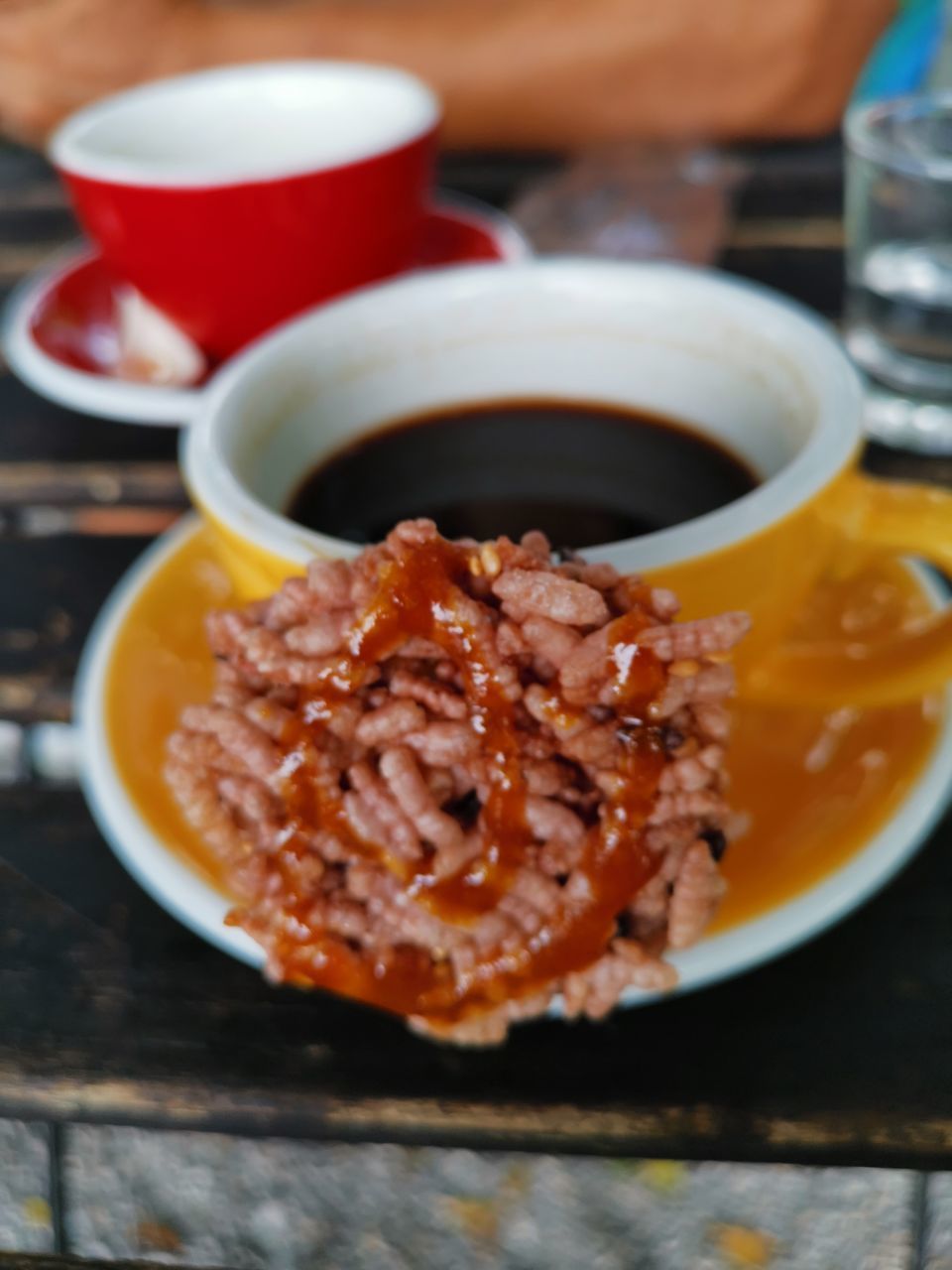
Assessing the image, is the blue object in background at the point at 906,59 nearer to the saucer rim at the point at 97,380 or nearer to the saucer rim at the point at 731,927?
the saucer rim at the point at 97,380

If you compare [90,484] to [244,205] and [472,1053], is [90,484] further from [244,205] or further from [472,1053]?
[472,1053]

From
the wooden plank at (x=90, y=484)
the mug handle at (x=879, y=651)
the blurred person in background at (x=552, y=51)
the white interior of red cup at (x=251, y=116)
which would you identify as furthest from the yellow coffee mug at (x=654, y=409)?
the blurred person in background at (x=552, y=51)

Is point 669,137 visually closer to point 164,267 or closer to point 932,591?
point 164,267

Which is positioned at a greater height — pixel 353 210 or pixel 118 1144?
pixel 353 210

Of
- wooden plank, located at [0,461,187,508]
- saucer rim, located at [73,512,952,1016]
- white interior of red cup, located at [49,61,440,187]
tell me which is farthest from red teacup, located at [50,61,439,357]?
saucer rim, located at [73,512,952,1016]

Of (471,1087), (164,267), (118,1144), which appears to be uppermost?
(164,267)

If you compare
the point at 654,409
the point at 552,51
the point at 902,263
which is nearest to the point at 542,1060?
the point at 654,409

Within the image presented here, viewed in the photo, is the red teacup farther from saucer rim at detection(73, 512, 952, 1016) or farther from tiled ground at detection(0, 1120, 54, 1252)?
tiled ground at detection(0, 1120, 54, 1252)

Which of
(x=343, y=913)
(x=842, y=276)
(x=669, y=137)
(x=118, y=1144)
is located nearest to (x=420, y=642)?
(x=343, y=913)
